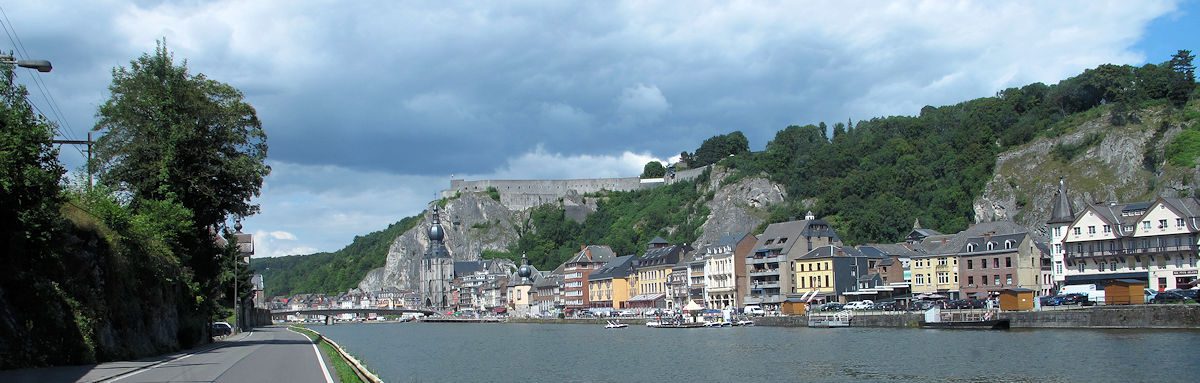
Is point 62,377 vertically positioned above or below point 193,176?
below

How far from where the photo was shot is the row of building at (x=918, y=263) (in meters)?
76.2

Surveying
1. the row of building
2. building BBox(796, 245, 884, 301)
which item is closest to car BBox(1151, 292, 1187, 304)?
the row of building

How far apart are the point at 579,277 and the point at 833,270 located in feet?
198

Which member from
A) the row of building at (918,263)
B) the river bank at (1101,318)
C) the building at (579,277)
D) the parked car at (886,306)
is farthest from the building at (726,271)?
the river bank at (1101,318)

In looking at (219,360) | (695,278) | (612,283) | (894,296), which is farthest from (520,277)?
(219,360)

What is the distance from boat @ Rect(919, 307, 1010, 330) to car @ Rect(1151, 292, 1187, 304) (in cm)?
835

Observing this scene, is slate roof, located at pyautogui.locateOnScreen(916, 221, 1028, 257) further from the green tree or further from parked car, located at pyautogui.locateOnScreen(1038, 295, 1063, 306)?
the green tree

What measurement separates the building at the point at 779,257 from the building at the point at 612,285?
31547 millimetres

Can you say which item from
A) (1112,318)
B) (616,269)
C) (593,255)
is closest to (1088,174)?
(616,269)

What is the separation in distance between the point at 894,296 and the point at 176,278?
73381mm

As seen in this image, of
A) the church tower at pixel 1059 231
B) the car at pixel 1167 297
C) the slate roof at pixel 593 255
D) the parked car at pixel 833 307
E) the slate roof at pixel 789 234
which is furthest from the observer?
the slate roof at pixel 593 255

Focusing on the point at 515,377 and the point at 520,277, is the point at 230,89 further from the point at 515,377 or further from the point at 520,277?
the point at 520,277

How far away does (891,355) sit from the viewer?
4669 cm

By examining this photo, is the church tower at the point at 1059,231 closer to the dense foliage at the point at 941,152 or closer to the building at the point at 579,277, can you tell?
the dense foliage at the point at 941,152
